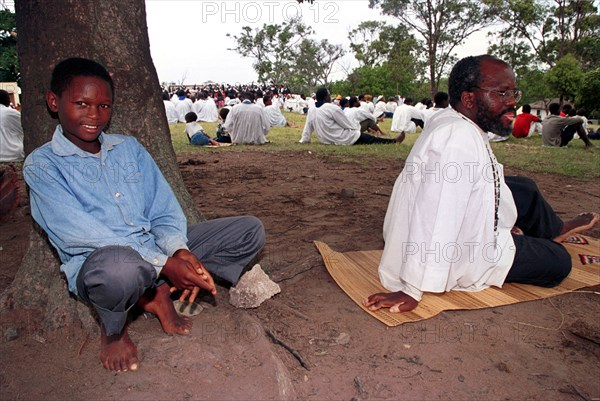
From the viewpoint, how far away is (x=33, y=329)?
235 centimetres

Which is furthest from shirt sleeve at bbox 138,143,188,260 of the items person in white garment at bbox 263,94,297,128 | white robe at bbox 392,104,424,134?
person in white garment at bbox 263,94,297,128

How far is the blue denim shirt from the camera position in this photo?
6.46ft

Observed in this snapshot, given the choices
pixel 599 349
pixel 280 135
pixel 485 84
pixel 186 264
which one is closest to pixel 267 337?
pixel 186 264

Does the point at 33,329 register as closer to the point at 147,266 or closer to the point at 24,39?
the point at 147,266

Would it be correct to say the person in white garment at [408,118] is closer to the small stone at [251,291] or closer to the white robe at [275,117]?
the white robe at [275,117]

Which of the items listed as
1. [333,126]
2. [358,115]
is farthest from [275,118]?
[333,126]

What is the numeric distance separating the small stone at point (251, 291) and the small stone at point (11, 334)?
1.05 m

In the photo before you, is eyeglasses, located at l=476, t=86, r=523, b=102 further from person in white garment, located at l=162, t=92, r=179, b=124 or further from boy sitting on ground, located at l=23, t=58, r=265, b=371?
person in white garment, located at l=162, t=92, r=179, b=124

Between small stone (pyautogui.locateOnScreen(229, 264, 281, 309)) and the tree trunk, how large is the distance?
75 centimetres

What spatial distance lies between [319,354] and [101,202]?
1.21 metres

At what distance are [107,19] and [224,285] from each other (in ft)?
5.30

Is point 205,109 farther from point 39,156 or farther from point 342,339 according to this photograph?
point 342,339

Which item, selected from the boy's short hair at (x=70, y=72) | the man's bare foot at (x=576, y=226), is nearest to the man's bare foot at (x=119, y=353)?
the boy's short hair at (x=70, y=72)

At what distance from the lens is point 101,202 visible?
82.5 inches
